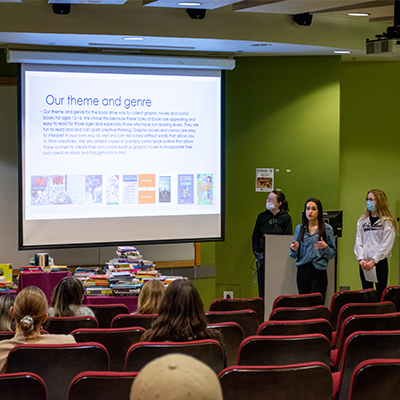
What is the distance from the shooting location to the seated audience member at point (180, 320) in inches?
118

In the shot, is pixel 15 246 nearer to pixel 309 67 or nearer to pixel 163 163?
pixel 163 163

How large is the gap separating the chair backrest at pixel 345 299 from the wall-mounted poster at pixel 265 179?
334cm

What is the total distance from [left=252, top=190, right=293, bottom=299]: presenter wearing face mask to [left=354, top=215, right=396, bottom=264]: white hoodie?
0.97m

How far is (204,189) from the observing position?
7262mm

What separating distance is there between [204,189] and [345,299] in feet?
9.61

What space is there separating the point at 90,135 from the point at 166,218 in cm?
140

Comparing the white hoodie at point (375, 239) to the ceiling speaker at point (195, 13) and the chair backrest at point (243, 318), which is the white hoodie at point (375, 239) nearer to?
the chair backrest at point (243, 318)

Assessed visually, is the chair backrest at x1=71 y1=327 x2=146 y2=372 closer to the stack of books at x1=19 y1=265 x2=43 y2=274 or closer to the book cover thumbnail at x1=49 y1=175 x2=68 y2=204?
the stack of books at x1=19 y1=265 x2=43 y2=274

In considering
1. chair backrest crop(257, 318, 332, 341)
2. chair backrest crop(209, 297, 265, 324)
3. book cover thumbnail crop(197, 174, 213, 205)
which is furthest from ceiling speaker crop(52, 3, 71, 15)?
chair backrest crop(257, 318, 332, 341)

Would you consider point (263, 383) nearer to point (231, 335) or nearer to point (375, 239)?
point (231, 335)

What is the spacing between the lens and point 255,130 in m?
8.03

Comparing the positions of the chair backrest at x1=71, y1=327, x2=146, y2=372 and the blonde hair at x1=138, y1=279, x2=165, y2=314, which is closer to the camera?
the chair backrest at x1=71, y1=327, x2=146, y2=372

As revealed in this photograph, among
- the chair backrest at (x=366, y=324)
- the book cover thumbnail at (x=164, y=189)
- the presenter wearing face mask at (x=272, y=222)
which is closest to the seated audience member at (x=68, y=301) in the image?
the chair backrest at (x=366, y=324)

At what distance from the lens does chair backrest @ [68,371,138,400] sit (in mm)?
2248
